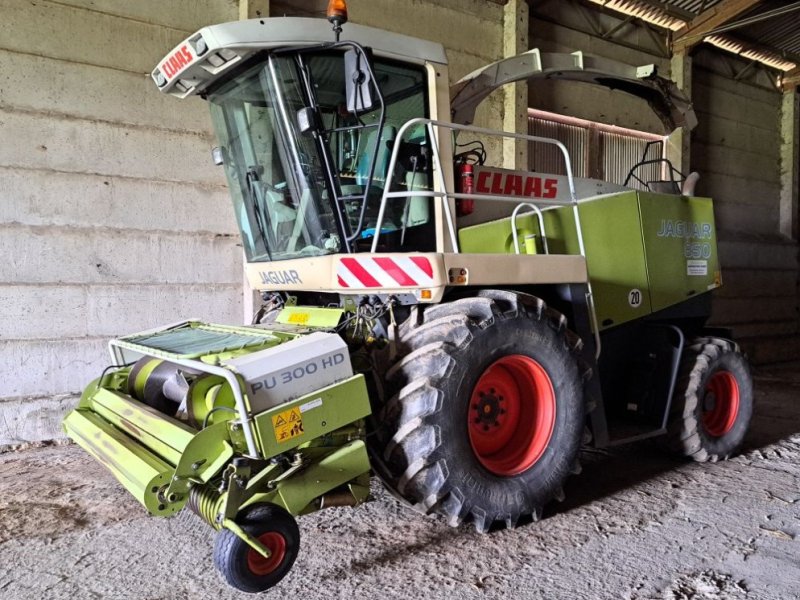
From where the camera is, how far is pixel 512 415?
3.19 metres

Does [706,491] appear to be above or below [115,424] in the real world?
below

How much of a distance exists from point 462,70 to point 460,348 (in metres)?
5.14

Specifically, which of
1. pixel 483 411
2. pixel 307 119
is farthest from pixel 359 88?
pixel 483 411

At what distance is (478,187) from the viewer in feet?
12.7

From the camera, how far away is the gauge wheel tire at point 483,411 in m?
2.64

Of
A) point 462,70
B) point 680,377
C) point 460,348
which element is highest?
point 462,70

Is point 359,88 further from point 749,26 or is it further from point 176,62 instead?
point 749,26

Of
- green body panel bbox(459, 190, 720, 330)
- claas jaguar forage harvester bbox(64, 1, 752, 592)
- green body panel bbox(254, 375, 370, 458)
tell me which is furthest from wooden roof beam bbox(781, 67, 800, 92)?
green body panel bbox(254, 375, 370, 458)

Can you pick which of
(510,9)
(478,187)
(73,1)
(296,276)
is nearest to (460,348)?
(296,276)

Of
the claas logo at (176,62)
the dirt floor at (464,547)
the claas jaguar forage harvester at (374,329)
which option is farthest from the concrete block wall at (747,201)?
the claas logo at (176,62)

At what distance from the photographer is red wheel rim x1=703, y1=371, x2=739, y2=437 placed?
170 inches

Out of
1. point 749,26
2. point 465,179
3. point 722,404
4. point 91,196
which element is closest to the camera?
point 465,179

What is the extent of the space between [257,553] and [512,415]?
148cm

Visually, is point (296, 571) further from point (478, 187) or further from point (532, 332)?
point (478, 187)
